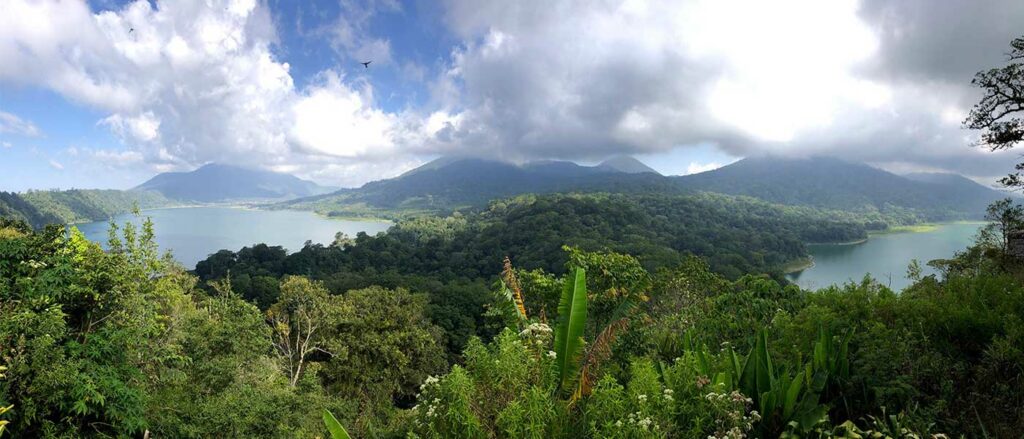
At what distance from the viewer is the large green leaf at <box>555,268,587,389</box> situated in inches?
162

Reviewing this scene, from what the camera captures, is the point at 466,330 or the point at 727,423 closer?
the point at 727,423

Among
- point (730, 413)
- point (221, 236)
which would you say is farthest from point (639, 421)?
point (221, 236)

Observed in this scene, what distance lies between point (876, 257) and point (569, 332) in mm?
90223

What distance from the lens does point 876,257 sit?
242 feet

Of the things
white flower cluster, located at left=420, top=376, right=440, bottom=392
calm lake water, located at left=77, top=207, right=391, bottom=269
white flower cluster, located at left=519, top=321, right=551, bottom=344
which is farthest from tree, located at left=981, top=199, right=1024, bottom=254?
calm lake water, located at left=77, top=207, right=391, bottom=269

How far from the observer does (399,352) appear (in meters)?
16.9

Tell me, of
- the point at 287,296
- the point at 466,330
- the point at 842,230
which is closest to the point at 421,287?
the point at 466,330

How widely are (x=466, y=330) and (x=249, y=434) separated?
23694 millimetres

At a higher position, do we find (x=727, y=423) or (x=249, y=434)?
(x=727, y=423)

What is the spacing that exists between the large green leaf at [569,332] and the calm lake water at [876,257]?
5190 centimetres

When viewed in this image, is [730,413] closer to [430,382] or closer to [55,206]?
[430,382]

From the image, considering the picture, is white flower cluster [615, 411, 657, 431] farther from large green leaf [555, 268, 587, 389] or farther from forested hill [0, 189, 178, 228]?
forested hill [0, 189, 178, 228]

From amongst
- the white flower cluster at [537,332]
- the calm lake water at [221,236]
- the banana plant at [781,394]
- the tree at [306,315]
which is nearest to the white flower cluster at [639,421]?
the banana plant at [781,394]

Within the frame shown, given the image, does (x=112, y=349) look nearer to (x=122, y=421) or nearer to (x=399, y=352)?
(x=122, y=421)
